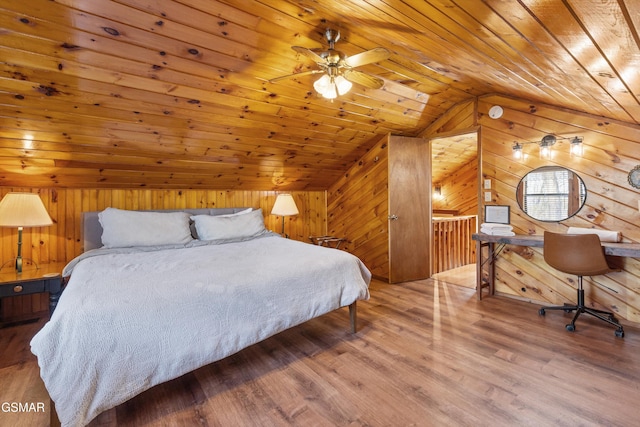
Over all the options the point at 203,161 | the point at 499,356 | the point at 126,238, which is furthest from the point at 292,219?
the point at 499,356

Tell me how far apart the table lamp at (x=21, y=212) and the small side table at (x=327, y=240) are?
Answer: 3.09 meters

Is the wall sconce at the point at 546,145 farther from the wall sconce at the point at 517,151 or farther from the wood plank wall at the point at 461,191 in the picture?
the wood plank wall at the point at 461,191

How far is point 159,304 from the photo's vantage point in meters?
1.59

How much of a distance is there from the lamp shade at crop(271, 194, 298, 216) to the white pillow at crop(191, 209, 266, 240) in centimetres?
50

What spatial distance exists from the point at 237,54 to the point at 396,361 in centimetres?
261

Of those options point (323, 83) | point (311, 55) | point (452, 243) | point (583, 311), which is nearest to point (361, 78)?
point (323, 83)

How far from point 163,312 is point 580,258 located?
10.7 feet

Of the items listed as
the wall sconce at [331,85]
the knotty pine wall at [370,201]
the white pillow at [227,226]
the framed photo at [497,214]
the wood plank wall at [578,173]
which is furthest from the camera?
the knotty pine wall at [370,201]

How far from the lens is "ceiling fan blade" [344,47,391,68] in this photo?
1.87 m

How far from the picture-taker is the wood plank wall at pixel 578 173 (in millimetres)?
2770

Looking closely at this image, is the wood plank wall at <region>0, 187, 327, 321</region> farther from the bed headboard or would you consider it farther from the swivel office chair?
the swivel office chair

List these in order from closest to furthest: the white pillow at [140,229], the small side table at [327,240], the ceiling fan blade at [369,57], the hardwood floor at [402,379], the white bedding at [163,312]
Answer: the white bedding at [163,312], the hardwood floor at [402,379], the ceiling fan blade at [369,57], the white pillow at [140,229], the small side table at [327,240]

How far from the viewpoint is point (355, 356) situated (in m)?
2.24

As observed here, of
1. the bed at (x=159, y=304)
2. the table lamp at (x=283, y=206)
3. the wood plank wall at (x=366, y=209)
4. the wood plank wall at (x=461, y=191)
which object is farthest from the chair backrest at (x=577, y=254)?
the wood plank wall at (x=461, y=191)
